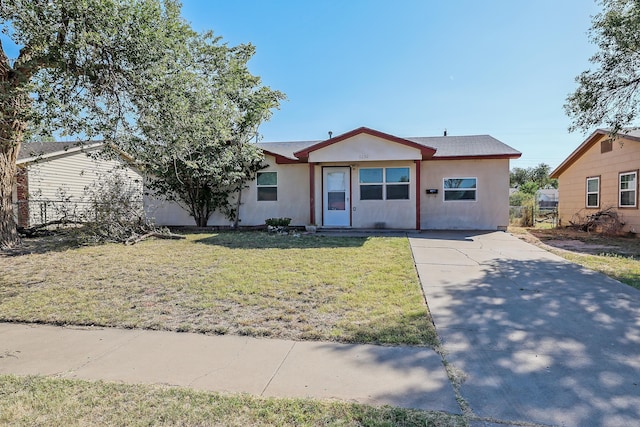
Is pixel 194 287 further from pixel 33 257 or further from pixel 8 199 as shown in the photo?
pixel 8 199

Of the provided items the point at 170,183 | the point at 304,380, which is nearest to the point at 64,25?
the point at 304,380

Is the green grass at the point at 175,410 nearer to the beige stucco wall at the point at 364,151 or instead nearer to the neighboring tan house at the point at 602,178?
the beige stucco wall at the point at 364,151

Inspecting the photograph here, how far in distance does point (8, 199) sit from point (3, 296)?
5.70 m

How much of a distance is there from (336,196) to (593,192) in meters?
11.2

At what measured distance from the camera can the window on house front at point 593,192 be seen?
14844 mm

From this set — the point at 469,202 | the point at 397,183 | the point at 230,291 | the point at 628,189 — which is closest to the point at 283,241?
the point at 230,291

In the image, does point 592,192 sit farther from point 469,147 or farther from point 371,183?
point 371,183

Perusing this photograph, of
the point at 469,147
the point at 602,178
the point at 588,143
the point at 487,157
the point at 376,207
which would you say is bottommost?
the point at 376,207

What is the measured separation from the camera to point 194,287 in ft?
18.7

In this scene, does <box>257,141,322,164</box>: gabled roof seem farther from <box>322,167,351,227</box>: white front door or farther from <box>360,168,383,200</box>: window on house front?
<box>360,168,383,200</box>: window on house front

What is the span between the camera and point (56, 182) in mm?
17266

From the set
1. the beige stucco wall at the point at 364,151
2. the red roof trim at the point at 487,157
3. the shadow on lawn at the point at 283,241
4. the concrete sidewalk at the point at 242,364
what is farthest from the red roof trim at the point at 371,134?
the concrete sidewalk at the point at 242,364

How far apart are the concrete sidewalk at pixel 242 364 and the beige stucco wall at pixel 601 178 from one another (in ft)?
46.2

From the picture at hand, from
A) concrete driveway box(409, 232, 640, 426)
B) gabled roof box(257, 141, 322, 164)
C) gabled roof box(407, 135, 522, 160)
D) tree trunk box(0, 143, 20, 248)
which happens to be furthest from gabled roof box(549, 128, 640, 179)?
tree trunk box(0, 143, 20, 248)
